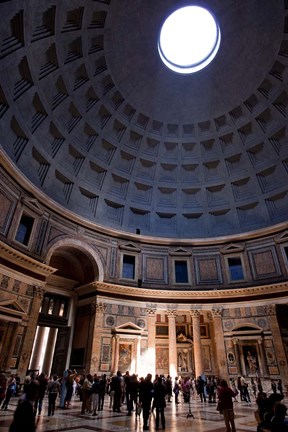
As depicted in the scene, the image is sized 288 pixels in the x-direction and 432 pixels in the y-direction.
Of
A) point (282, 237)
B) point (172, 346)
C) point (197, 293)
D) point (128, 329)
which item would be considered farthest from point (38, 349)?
point (282, 237)

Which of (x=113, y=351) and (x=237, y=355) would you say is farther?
(x=237, y=355)

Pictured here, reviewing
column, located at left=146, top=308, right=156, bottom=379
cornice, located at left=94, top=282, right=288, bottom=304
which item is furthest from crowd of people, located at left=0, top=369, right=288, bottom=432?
cornice, located at left=94, top=282, right=288, bottom=304

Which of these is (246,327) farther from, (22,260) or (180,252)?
(22,260)

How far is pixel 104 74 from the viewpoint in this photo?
22625 millimetres

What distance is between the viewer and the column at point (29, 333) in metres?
15.7

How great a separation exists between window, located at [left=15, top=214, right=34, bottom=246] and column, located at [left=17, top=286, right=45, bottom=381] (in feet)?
10.7

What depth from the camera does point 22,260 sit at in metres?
17.1

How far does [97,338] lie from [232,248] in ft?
46.5

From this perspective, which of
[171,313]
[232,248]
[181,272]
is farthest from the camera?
[181,272]

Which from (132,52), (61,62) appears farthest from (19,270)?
(132,52)

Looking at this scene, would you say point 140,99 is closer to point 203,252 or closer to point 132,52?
point 132,52

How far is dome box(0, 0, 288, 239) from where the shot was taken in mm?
18391

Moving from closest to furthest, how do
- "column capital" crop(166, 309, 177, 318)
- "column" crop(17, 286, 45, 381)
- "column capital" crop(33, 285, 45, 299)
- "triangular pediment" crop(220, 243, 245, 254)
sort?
"column" crop(17, 286, 45, 381)
"column capital" crop(33, 285, 45, 299)
"column capital" crop(166, 309, 177, 318)
"triangular pediment" crop(220, 243, 245, 254)

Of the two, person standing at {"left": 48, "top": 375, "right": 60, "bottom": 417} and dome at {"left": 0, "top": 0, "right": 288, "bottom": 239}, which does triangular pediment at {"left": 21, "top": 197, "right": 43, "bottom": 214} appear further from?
person standing at {"left": 48, "top": 375, "right": 60, "bottom": 417}
